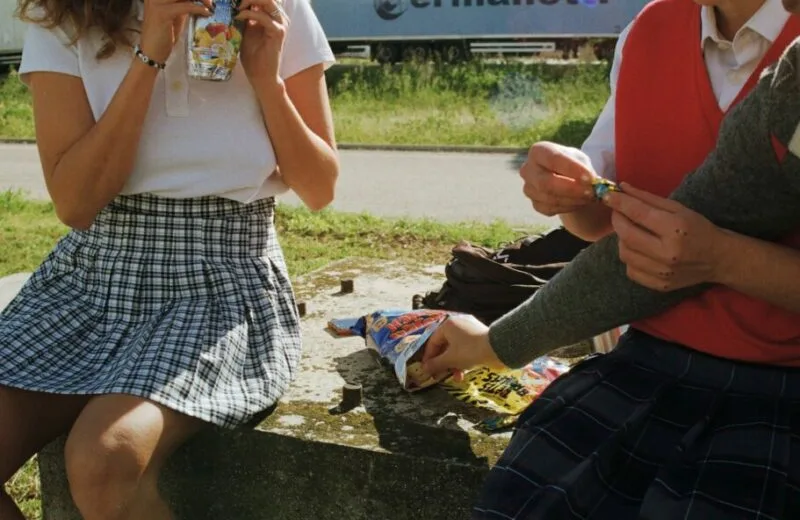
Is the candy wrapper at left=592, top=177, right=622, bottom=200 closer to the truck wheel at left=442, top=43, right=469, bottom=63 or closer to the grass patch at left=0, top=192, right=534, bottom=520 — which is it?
the grass patch at left=0, top=192, right=534, bottom=520

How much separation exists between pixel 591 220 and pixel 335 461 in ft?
2.49

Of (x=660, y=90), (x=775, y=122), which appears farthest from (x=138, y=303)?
(x=775, y=122)

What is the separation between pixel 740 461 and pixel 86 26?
1585 mm

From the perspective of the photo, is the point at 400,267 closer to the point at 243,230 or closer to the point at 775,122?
the point at 243,230

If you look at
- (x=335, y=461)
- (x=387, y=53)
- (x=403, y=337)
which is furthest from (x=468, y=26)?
(x=335, y=461)

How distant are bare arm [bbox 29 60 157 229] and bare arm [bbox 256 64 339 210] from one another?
0.27 m

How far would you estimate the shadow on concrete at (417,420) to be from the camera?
2.14 m

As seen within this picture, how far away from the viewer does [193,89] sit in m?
2.26

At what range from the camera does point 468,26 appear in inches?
930

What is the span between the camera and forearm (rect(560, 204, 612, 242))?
79.6 inches

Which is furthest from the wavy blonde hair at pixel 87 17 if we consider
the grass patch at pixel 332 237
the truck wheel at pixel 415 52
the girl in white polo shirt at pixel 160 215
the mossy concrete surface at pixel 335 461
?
the truck wheel at pixel 415 52

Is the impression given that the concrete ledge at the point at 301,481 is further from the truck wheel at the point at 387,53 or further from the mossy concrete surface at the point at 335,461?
the truck wheel at the point at 387,53

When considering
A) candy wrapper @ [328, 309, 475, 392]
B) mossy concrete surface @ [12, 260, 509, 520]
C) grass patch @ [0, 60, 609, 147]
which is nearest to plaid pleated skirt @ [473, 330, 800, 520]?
mossy concrete surface @ [12, 260, 509, 520]

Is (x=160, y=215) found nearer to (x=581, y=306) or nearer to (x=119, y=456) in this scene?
(x=119, y=456)
